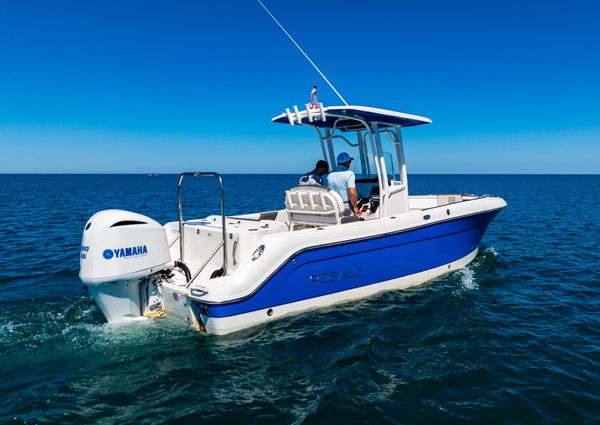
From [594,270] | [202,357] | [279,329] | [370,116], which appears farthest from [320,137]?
[594,270]

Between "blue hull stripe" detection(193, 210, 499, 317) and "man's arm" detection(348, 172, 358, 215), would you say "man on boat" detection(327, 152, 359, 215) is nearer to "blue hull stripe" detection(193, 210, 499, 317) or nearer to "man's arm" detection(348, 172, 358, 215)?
"man's arm" detection(348, 172, 358, 215)

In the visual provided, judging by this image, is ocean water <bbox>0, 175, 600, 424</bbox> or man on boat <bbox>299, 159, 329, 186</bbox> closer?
ocean water <bbox>0, 175, 600, 424</bbox>

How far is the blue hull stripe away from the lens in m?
6.00

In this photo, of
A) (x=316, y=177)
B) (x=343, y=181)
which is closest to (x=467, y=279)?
(x=343, y=181)

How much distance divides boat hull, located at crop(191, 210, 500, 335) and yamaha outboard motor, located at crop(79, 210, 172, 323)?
2.54 feet

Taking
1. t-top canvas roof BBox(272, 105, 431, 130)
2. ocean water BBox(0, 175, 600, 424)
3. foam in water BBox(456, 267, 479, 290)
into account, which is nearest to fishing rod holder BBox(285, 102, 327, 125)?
t-top canvas roof BBox(272, 105, 431, 130)

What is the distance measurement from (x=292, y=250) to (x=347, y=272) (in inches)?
46.4

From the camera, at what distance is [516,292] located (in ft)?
27.5

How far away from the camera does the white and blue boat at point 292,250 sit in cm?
555

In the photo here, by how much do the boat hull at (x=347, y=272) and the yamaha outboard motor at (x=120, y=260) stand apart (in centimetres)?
77

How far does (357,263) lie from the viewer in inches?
273

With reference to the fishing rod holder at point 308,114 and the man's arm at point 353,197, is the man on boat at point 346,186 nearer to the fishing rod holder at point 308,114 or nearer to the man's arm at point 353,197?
the man's arm at point 353,197

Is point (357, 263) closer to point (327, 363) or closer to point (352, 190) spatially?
point (352, 190)

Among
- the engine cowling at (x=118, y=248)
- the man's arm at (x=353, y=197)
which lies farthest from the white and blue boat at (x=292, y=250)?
the man's arm at (x=353, y=197)
